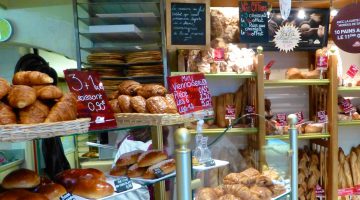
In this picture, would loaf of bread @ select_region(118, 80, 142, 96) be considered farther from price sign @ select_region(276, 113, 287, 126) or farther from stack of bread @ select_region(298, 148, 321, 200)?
stack of bread @ select_region(298, 148, 321, 200)

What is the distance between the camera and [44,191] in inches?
42.3

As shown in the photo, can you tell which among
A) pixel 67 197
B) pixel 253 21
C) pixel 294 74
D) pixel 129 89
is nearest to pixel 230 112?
pixel 294 74

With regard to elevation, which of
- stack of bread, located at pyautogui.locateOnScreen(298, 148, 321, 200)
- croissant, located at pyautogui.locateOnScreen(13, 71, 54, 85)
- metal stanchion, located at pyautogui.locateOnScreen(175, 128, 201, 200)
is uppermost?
croissant, located at pyautogui.locateOnScreen(13, 71, 54, 85)

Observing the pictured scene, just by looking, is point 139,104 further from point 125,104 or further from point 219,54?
point 219,54

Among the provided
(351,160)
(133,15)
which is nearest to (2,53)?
(133,15)

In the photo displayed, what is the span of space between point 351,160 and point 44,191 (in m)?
2.86

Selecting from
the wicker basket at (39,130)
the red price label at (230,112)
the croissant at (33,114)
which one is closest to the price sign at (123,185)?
the wicker basket at (39,130)

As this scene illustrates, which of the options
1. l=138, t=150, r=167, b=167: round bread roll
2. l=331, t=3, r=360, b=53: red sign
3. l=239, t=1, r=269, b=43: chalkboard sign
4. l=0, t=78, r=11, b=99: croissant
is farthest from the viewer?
l=239, t=1, r=269, b=43: chalkboard sign

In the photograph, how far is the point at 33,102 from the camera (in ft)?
3.28

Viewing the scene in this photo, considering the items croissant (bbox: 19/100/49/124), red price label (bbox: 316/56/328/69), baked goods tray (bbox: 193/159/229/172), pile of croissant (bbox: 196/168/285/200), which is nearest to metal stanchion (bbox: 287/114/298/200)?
pile of croissant (bbox: 196/168/285/200)

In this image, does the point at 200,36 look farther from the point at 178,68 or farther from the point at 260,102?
the point at 260,102

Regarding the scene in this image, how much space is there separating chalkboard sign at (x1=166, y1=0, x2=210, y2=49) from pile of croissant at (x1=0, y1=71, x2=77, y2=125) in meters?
1.57

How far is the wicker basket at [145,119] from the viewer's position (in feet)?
4.09

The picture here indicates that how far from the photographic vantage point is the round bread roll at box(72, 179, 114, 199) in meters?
1.11
